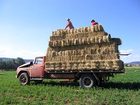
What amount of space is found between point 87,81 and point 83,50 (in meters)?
1.74

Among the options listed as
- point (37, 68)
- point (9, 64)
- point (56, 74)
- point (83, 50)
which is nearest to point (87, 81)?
point (83, 50)

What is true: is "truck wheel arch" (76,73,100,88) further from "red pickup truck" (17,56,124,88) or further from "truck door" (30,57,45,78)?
"truck door" (30,57,45,78)

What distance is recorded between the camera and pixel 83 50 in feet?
57.8

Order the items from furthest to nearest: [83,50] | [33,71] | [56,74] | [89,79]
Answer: [33,71] → [56,74] → [83,50] → [89,79]

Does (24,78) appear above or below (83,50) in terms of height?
below

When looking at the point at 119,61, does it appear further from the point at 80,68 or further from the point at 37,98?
the point at 37,98

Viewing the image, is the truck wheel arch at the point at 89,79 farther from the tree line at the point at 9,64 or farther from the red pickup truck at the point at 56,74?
the tree line at the point at 9,64

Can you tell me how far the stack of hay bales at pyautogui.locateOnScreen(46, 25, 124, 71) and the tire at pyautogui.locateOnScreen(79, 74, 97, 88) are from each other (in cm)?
46

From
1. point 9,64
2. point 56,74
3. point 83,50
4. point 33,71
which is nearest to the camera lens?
point 83,50

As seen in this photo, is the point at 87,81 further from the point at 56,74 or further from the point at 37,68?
the point at 37,68

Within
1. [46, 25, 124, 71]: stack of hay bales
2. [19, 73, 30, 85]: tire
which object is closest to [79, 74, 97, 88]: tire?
[46, 25, 124, 71]: stack of hay bales

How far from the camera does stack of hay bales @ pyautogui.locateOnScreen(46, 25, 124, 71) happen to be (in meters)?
16.6

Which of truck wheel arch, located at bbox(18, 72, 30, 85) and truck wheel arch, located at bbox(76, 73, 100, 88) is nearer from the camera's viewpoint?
truck wheel arch, located at bbox(76, 73, 100, 88)

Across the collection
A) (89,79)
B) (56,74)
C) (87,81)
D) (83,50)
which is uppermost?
(83,50)
